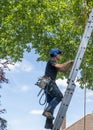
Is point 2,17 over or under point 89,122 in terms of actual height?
under

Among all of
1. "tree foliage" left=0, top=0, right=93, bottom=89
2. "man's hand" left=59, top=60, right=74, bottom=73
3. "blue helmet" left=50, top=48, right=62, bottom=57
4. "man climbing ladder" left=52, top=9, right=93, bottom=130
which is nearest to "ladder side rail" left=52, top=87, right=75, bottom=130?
"man climbing ladder" left=52, top=9, right=93, bottom=130

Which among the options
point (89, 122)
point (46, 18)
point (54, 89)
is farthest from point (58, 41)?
point (89, 122)

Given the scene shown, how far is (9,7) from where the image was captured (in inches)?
1121

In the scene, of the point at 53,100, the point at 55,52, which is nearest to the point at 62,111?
the point at 53,100

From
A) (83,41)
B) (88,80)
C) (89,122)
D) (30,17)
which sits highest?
(89,122)

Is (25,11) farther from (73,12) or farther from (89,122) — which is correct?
(89,122)

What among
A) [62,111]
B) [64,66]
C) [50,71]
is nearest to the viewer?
[62,111]

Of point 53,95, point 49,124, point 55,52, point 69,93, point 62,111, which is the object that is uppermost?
point 55,52

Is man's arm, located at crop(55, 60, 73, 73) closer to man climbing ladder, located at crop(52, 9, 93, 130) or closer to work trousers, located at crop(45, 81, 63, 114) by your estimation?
man climbing ladder, located at crop(52, 9, 93, 130)

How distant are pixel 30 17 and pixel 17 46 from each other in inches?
94.9

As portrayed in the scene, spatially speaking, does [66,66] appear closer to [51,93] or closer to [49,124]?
[51,93]

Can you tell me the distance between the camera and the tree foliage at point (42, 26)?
91.4 ft

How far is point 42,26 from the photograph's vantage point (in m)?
28.1

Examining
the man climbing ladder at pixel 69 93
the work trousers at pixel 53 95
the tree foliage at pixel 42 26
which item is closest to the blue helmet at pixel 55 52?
the man climbing ladder at pixel 69 93
